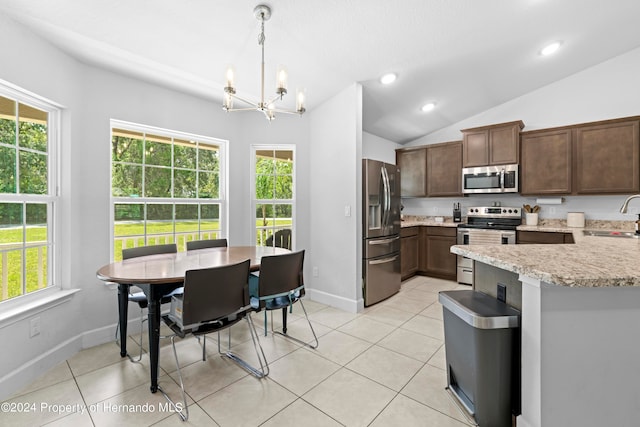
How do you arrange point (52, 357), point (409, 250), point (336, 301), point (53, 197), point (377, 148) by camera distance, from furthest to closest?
point (377, 148), point (409, 250), point (336, 301), point (53, 197), point (52, 357)

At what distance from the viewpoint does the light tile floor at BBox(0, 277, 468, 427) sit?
1646 mm

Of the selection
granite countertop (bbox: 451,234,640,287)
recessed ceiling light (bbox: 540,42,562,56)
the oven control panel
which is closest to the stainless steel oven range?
the oven control panel

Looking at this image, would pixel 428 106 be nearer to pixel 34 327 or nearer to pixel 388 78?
pixel 388 78

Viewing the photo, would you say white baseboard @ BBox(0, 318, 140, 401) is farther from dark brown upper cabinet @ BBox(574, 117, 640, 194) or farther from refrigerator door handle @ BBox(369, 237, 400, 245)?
dark brown upper cabinet @ BBox(574, 117, 640, 194)

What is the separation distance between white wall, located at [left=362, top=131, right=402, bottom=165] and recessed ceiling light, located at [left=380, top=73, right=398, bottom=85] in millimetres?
1487

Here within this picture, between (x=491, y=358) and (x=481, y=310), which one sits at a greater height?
Result: (x=481, y=310)

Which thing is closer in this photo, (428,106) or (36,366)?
(36,366)

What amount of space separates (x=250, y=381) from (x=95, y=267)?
177 cm

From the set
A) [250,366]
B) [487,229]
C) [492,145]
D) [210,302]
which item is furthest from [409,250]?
[210,302]

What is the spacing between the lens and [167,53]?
246 centimetres

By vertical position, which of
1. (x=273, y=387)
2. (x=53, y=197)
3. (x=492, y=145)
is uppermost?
(x=492, y=145)

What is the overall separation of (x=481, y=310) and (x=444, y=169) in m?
3.79

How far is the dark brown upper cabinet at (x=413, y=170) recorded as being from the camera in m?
5.05

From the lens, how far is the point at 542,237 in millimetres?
3654
